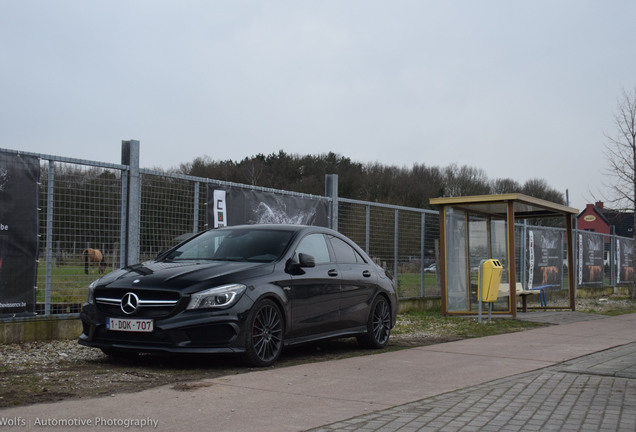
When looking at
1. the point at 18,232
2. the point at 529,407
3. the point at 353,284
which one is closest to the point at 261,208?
the point at 353,284

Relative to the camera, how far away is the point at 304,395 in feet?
20.5

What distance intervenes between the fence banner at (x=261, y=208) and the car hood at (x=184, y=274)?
3.49 m

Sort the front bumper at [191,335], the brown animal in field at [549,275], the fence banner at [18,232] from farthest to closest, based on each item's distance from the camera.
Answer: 1. the brown animal in field at [549,275]
2. the fence banner at [18,232]
3. the front bumper at [191,335]

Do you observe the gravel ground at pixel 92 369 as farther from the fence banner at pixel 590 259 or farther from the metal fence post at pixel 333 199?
the fence banner at pixel 590 259

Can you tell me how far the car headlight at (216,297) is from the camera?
7.26 metres

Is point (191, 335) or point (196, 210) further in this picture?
point (196, 210)

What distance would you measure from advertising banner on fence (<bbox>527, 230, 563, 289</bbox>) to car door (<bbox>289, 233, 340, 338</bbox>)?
14.6 meters

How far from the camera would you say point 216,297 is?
7324 millimetres

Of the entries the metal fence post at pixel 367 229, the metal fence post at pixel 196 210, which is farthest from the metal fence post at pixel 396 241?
the metal fence post at pixel 196 210

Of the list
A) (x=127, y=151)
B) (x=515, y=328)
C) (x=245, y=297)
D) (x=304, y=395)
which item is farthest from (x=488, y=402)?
(x=515, y=328)

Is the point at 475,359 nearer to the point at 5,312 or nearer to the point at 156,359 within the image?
the point at 156,359

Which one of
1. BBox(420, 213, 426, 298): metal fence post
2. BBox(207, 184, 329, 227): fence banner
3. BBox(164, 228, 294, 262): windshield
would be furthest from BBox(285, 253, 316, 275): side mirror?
BBox(420, 213, 426, 298): metal fence post

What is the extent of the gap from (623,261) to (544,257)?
11.0m

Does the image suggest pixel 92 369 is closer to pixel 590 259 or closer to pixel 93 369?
pixel 93 369
